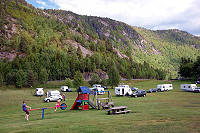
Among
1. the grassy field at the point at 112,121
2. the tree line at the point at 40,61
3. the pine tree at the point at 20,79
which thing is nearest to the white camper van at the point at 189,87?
the tree line at the point at 40,61

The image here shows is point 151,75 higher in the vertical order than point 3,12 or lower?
lower

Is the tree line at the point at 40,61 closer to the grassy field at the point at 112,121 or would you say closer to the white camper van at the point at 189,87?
the white camper van at the point at 189,87

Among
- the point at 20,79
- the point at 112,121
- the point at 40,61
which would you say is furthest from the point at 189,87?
the point at 40,61

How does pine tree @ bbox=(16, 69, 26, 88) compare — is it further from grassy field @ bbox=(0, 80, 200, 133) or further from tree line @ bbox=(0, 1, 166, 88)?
grassy field @ bbox=(0, 80, 200, 133)

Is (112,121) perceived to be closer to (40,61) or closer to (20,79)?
(20,79)

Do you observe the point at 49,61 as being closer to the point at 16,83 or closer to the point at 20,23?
the point at 16,83

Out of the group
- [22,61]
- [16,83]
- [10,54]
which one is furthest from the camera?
[10,54]

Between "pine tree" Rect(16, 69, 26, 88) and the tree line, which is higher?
the tree line

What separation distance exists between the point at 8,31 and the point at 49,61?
2710 inches

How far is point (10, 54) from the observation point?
468ft

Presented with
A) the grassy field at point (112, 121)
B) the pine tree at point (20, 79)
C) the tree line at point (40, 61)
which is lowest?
the grassy field at point (112, 121)

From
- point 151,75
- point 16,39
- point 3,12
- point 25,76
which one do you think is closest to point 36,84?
point 25,76

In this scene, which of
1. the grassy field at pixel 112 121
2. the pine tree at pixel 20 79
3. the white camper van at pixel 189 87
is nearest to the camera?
the grassy field at pixel 112 121

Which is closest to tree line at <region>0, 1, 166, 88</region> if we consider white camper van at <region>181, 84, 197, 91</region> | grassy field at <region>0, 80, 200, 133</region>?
white camper van at <region>181, 84, 197, 91</region>
